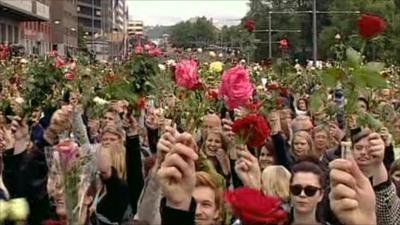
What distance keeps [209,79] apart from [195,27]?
99.7 meters

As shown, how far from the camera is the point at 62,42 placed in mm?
117062

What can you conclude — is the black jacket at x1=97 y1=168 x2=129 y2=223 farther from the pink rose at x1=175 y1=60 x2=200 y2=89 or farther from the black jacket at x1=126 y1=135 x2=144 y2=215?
the pink rose at x1=175 y1=60 x2=200 y2=89

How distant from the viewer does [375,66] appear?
4.81 m

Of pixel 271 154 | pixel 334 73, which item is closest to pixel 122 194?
pixel 271 154

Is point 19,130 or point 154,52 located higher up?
point 154,52

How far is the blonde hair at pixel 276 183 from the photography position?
236 inches

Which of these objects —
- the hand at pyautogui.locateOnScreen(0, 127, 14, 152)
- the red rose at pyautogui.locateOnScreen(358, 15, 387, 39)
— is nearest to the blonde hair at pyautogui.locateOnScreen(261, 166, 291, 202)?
the red rose at pyautogui.locateOnScreen(358, 15, 387, 39)

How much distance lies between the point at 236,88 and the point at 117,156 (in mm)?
1099

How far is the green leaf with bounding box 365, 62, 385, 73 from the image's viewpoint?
4742 mm

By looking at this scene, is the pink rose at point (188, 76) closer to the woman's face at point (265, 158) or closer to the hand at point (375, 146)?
the woman's face at point (265, 158)

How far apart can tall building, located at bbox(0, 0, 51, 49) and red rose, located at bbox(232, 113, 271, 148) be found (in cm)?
5567

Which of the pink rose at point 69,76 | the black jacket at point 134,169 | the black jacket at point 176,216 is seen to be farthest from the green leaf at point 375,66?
the pink rose at point 69,76

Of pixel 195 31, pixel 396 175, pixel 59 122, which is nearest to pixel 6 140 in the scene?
pixel 59 122

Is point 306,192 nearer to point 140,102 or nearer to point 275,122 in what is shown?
point 140,102
